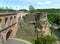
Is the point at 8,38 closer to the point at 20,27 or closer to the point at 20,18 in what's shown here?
the point at 20,27

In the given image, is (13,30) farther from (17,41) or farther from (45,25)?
(45,25)

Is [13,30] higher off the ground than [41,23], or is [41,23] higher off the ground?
[41,23]

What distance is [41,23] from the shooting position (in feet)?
57.4

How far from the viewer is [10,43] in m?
24.8

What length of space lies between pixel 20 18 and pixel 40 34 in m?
15.7

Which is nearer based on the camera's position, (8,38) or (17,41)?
(17,41)

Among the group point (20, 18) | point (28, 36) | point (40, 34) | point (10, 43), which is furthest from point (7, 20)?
point (40, 34)

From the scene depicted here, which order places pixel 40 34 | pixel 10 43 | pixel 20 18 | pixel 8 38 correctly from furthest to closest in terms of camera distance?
1. pixel 20 18
2. pixel 8 38
3. pixel 10 43
4. pixel 40 34

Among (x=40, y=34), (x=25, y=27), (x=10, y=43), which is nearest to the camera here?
(x=40, y=34)

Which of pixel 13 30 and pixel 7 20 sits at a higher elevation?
pixel 7 20

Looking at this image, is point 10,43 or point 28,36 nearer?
point 10,43

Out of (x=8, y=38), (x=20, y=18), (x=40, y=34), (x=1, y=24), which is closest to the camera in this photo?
Answer: (x=40, y=34)

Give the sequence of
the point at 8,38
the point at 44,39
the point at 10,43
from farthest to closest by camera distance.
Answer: the point at 8,38 → the point at 10,43 → the point at 44,39

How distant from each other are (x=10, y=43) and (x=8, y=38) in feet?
10.1
